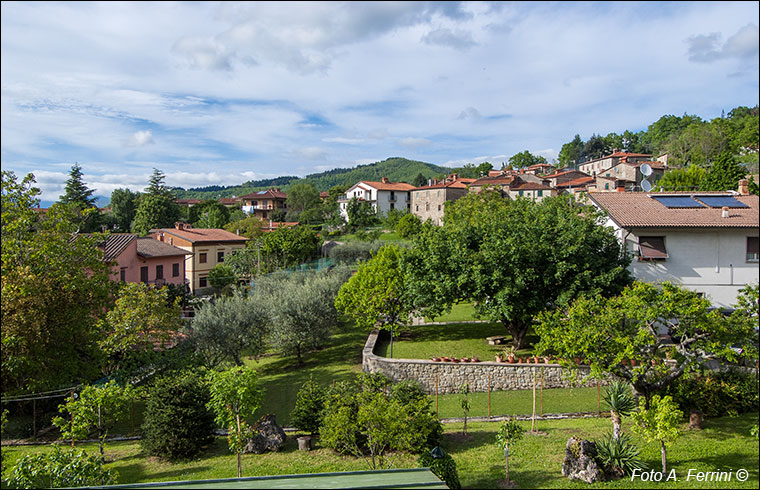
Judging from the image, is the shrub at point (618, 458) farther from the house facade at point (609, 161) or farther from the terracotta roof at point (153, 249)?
the house facade at point (609, 161)

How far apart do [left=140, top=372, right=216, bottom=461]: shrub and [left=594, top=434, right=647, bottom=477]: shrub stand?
9.56 meters

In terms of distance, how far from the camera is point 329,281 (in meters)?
25.8

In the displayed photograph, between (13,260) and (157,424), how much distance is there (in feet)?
26.1

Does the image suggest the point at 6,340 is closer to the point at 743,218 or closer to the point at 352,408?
the point at 352,408

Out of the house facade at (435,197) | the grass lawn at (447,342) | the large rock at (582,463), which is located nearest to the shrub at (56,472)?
the large rock at (582,463)

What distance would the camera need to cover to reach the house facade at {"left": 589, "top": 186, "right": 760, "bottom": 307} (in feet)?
65.9

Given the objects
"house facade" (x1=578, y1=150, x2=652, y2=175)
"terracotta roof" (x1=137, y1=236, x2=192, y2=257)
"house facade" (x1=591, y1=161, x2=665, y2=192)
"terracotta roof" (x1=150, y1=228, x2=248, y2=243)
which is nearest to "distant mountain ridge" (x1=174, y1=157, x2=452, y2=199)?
"house facade" (x1=578, y1=150, x2=652, y2=175)

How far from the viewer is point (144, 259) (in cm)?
3234

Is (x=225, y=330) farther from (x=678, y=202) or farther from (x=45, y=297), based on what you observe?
(x=678, y=202)

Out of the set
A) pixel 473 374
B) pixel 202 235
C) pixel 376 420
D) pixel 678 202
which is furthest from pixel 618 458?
pixel 202 235

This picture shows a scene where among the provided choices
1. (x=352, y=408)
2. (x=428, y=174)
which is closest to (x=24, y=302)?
(x=352, y=408)

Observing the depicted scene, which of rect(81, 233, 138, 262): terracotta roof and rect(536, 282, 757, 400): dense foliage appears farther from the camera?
rect(81, 233, 138, 262): terracotta roof

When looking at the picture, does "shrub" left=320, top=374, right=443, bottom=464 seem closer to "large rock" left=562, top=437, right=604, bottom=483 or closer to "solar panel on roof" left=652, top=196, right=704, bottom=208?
"large rock" left=562, top=437, right=604, bottom=483

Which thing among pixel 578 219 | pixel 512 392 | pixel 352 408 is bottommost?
pixel 512 392
